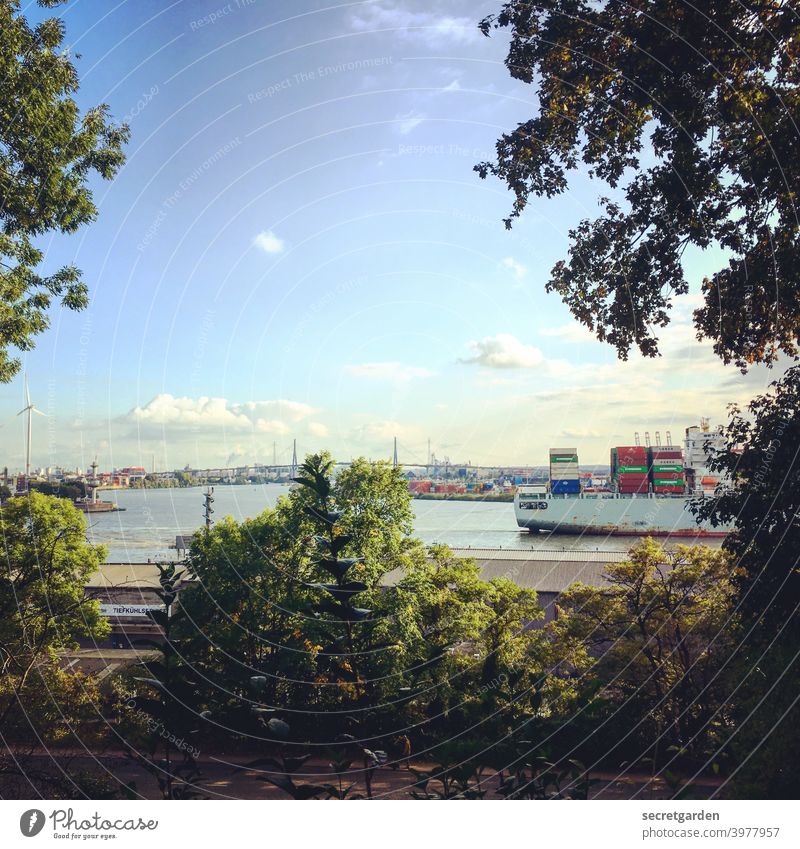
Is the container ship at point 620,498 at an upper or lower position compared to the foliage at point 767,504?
lower

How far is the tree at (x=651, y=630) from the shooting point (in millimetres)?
5777

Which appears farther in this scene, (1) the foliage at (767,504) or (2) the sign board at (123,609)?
(2) the sign board at (123,609)

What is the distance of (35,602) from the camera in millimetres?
7207

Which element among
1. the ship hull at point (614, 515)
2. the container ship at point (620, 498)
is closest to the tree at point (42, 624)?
the container ship at point (620, 498)

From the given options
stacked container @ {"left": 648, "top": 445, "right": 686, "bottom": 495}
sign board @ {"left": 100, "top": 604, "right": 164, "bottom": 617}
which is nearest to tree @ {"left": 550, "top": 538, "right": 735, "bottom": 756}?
sign board @ {"left": 100, "top": 604, "right": 164, "bottom": 617}

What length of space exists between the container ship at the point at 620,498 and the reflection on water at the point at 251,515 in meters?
0.76

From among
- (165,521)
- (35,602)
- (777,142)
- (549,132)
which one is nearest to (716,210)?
(777,142)

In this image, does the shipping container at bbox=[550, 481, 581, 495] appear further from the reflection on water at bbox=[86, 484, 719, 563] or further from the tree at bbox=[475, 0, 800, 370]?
the tree at bbox=[475, 0, 800, 370]

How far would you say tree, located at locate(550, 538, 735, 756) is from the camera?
5.78 meters

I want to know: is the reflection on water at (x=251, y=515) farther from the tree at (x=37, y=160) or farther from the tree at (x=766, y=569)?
the tree at (x=766, y=569)

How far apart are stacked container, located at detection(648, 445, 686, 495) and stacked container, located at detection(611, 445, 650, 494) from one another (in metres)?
0.41

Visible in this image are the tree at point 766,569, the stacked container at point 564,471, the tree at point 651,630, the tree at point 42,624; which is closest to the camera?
the tree at point 766,569

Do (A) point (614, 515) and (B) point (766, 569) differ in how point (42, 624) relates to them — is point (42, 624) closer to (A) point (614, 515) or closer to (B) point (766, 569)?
(B) point (766, 569)

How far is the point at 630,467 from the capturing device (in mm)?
21047
